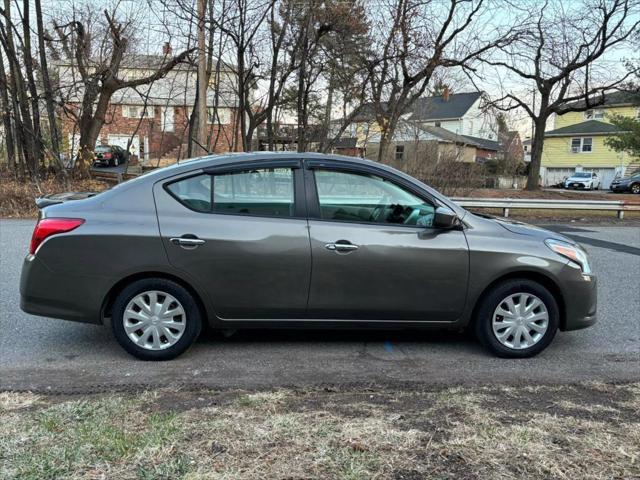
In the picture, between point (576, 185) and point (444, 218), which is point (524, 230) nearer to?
point (444, 218)

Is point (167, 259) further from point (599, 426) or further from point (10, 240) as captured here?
point (10, 240)

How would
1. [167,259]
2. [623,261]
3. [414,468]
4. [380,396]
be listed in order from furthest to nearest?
[623,261] < [167,259] < [380,396] < [414,468]

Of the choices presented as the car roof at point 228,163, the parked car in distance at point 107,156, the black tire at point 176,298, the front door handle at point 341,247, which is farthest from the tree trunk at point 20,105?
the front door handle at point 341,247

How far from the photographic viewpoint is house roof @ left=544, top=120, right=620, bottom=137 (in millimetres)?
47166

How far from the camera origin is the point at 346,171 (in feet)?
14.6

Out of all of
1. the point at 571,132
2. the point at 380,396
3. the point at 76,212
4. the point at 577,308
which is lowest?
the point at 380,396

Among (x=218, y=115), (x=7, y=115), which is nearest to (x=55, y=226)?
(x=7, y=115)

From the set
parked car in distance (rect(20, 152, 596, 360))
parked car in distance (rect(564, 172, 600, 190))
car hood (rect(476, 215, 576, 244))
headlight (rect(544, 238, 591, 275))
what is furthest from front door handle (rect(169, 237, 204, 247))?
parked car in distance (rect(564, 172, 600, 190))

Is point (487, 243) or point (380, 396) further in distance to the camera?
point (487, 243)

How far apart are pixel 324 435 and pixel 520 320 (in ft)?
7.27

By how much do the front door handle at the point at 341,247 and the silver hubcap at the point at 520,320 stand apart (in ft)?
4.36

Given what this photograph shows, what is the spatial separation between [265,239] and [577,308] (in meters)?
2.68

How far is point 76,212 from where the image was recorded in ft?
13.8

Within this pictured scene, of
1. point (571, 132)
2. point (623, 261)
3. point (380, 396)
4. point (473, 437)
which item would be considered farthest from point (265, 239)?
point (571, 132)
